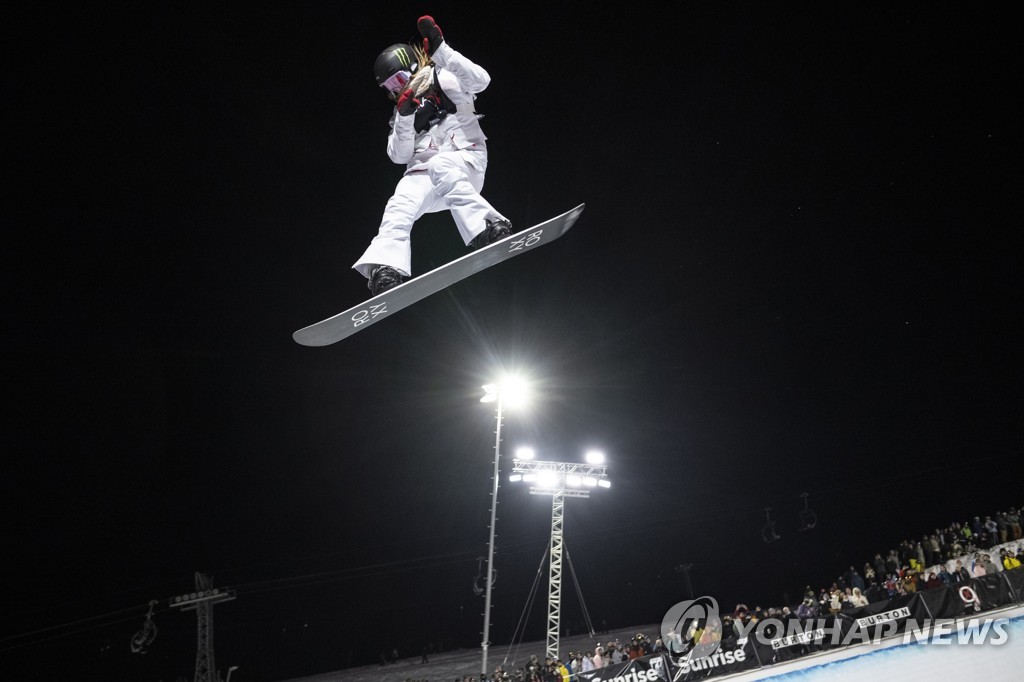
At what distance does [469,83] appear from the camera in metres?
5.38

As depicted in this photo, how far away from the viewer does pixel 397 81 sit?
18.2 ft

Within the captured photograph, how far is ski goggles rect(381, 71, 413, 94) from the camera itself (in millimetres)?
5496

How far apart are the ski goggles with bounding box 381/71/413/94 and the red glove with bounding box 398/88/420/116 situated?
0.57 feet

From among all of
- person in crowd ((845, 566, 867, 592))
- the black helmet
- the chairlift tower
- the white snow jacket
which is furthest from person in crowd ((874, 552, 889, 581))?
the chairlift tower

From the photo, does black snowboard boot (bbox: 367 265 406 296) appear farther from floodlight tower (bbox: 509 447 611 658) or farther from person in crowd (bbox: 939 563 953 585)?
floodlight tower (bbox: 509 447 611 658)

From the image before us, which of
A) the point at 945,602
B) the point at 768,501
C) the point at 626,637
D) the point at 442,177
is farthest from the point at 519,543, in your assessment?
the point at 442,177

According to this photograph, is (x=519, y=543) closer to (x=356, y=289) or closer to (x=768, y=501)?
(x=768, y=501)

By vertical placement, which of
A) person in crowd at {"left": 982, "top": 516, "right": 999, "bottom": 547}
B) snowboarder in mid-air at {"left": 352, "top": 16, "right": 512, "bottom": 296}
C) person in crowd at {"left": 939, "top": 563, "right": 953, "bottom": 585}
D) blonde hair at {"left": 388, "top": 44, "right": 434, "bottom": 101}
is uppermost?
blonde hair at {"left": 388, "top": 44, "right": 434, "bottom": 101}

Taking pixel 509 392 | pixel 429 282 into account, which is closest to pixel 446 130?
pixel 429 282

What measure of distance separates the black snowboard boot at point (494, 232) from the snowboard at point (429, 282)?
0.33 feet

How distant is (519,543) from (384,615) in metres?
9.83

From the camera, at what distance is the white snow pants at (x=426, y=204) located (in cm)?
577

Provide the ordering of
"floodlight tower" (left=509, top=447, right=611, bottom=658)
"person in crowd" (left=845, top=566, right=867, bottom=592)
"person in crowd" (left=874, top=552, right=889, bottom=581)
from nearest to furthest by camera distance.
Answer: "person in crowd" (left=845, top=566, right=867, bottom=592) < "person in crowd" (left=874, top=552, right=889, bottom=581) < "floodlight tower" (left=509, top=447, right=611, bottom=658)

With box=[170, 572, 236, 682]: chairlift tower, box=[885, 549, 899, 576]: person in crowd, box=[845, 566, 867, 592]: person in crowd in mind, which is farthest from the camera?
box=[170, 572, 236, 682]: chairlift tower
